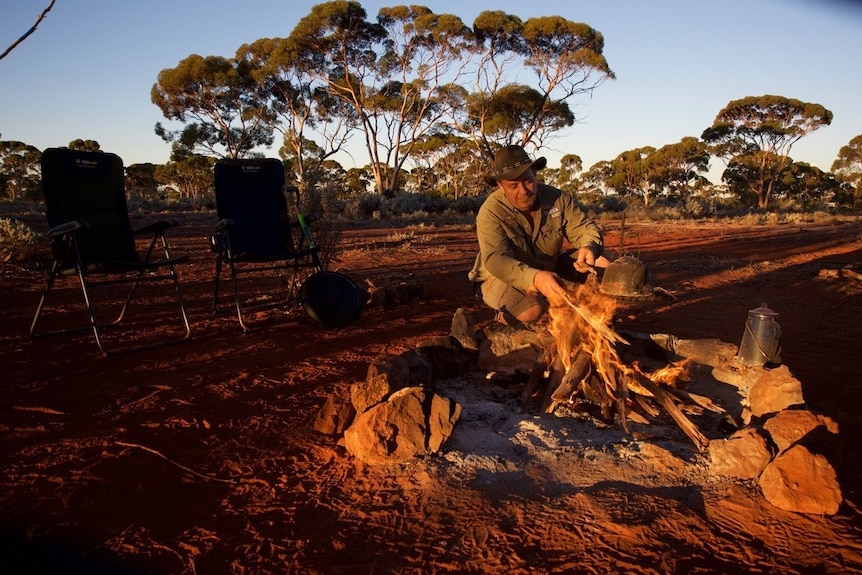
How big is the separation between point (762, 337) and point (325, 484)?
2.73 metres

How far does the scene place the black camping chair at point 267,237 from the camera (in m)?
5.03

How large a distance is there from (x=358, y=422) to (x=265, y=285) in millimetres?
4925

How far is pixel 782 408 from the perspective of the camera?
→ 9.41 ft

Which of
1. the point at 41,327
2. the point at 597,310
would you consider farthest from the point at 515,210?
the point at 41,327

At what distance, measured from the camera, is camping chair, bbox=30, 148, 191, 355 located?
424 cm

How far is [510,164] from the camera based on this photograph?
3.57m

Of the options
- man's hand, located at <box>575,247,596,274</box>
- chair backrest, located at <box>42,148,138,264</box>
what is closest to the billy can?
man's hand, located at <box>575,247,596,274</box>

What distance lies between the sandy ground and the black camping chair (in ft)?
2.70

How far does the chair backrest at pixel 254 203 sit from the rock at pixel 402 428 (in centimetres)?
308

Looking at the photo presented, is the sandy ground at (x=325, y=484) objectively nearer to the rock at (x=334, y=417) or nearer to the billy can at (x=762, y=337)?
the rock at (x=334, y=417)

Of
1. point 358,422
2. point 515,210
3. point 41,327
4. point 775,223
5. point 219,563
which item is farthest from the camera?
point 775,223

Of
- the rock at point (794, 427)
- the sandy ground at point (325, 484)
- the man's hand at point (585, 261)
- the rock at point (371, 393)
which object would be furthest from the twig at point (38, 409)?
the rock at point (794, 427)

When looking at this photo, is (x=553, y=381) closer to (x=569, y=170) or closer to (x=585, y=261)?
(x=585, y=261)

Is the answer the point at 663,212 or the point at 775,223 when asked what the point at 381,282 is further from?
the point at 663,212
